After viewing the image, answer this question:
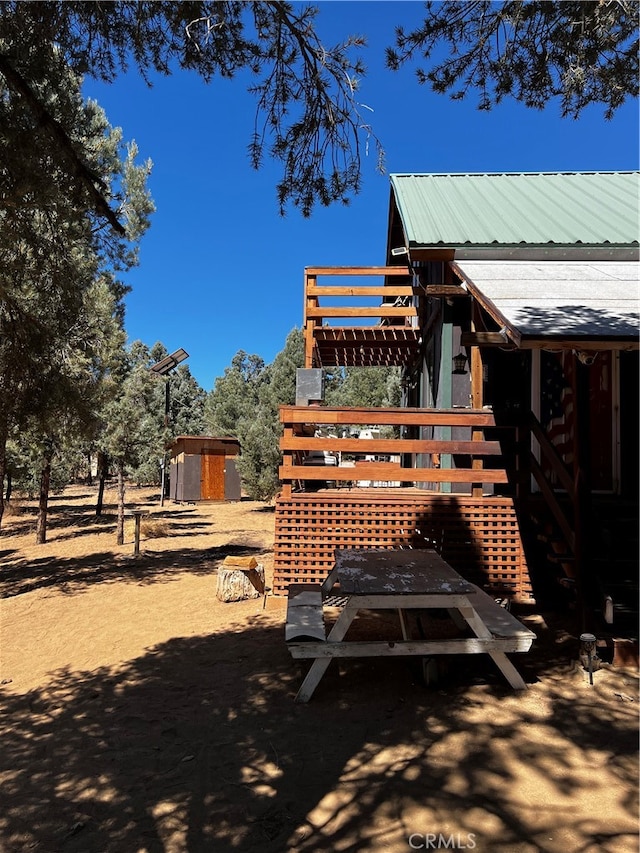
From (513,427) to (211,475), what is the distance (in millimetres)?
24253

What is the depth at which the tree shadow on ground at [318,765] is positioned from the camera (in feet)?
8.80

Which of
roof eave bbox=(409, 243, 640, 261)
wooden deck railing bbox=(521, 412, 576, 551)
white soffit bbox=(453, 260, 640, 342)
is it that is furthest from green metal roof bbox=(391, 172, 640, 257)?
wooden deck railing bbox=(521, 412, 576, 551)

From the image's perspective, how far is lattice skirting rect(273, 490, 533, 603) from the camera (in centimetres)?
612

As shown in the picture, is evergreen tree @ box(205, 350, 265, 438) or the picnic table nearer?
the picnic table

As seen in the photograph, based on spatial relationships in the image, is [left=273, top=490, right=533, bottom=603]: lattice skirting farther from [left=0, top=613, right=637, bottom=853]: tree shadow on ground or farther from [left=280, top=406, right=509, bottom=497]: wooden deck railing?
[left=0, top=613, right=637, bottom=853]: tree shadow on ground

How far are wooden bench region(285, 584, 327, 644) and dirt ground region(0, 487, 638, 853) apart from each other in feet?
1.77

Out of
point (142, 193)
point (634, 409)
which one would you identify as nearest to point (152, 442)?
point (142, 193)

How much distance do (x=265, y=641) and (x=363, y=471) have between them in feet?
7.19

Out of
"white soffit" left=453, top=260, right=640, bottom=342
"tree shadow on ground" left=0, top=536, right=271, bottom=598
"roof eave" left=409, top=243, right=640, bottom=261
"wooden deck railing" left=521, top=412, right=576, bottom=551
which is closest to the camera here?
"white soffit" left=453, top=260, right=640, bottom=342

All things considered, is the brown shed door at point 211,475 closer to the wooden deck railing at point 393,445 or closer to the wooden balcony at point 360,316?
the wooden balcony at point 360,316

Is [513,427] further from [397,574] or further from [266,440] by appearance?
[266,440]

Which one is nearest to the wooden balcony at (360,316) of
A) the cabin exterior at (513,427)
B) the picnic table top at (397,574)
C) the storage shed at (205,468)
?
the cabin exterior at (513,427)

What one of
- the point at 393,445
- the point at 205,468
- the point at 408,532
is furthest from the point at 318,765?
the point at 205,468

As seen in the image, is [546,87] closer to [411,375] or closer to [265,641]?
[265,641]
